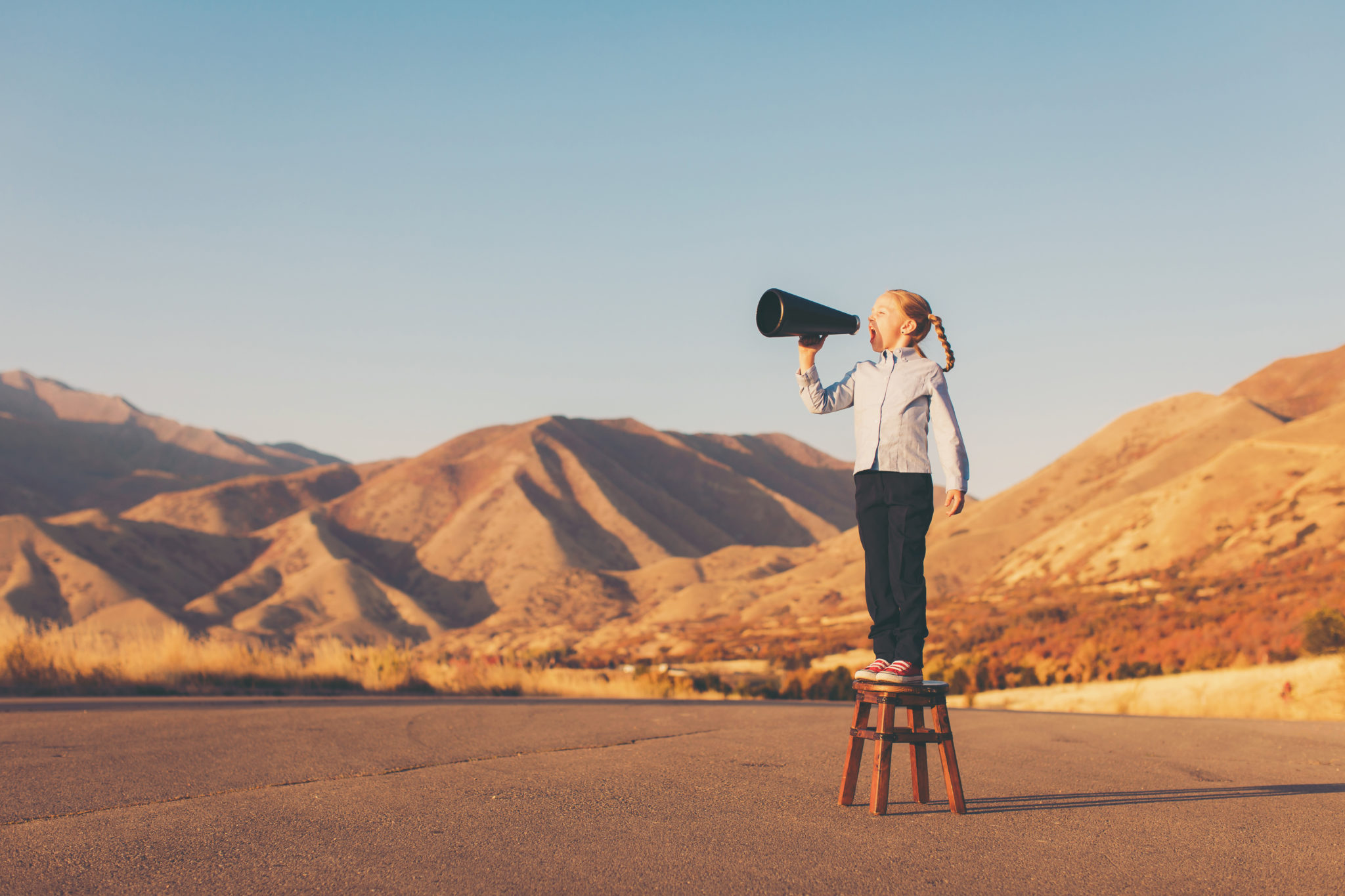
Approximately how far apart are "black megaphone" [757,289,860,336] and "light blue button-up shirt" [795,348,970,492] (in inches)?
10.1

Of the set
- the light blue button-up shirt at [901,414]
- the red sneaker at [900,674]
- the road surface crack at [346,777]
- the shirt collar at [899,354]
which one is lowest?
the road surface crack at [346,777]

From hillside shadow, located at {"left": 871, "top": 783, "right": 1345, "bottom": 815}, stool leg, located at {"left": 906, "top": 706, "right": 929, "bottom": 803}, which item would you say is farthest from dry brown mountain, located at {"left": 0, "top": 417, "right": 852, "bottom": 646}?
stool leg, located at {"left": 906, "top": 706, "right": 929, "bottom": 803}

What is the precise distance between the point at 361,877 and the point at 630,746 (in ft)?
11.4

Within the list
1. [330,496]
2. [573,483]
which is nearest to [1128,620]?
[573,483]

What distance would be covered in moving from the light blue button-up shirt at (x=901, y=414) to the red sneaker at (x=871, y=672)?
0.97 metres

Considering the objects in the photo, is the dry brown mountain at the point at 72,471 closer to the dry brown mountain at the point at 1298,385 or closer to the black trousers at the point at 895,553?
the dry brown mountain at the point at 1298,385

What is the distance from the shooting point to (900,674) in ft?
15.3

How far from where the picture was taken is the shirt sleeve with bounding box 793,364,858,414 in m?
5.21

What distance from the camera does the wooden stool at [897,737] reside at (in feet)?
14.9

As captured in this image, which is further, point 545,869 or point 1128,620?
point 1128,620

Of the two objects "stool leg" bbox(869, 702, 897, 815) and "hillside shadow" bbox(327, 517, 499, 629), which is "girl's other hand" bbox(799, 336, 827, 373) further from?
"hillside shadow" bbox(327, 517, 499, 629)

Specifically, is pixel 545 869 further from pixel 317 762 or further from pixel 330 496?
pixel 330 496

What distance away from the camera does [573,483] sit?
118938 millimetres

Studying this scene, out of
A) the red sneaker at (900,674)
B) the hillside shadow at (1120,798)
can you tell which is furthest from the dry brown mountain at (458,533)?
the red sneaker at (900,674)
